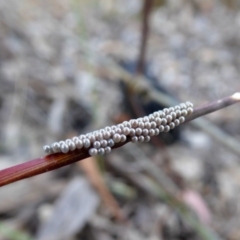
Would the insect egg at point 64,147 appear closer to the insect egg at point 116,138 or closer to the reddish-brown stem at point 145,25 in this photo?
the insect egg at point 116,138

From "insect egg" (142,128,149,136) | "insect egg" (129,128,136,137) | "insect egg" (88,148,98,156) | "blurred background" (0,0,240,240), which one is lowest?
"insect egg" (88,148,98,156)

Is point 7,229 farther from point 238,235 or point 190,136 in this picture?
point 190,136

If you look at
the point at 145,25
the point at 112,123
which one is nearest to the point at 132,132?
the point at 145,25

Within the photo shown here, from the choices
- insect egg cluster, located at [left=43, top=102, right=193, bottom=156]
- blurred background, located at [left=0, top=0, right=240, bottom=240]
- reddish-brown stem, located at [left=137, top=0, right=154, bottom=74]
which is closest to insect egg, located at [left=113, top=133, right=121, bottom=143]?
insect egg cluster, located at [left=43, top=102, right=193, bottom=156]

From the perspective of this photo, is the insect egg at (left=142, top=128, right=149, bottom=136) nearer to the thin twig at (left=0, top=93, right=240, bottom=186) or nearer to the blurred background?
the thin twig at (left=0, top=93, right=240, bottom=186)

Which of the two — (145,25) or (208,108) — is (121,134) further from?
(145,25)

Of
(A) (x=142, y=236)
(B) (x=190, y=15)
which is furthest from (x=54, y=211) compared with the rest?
(B) (x=190, y=15)
